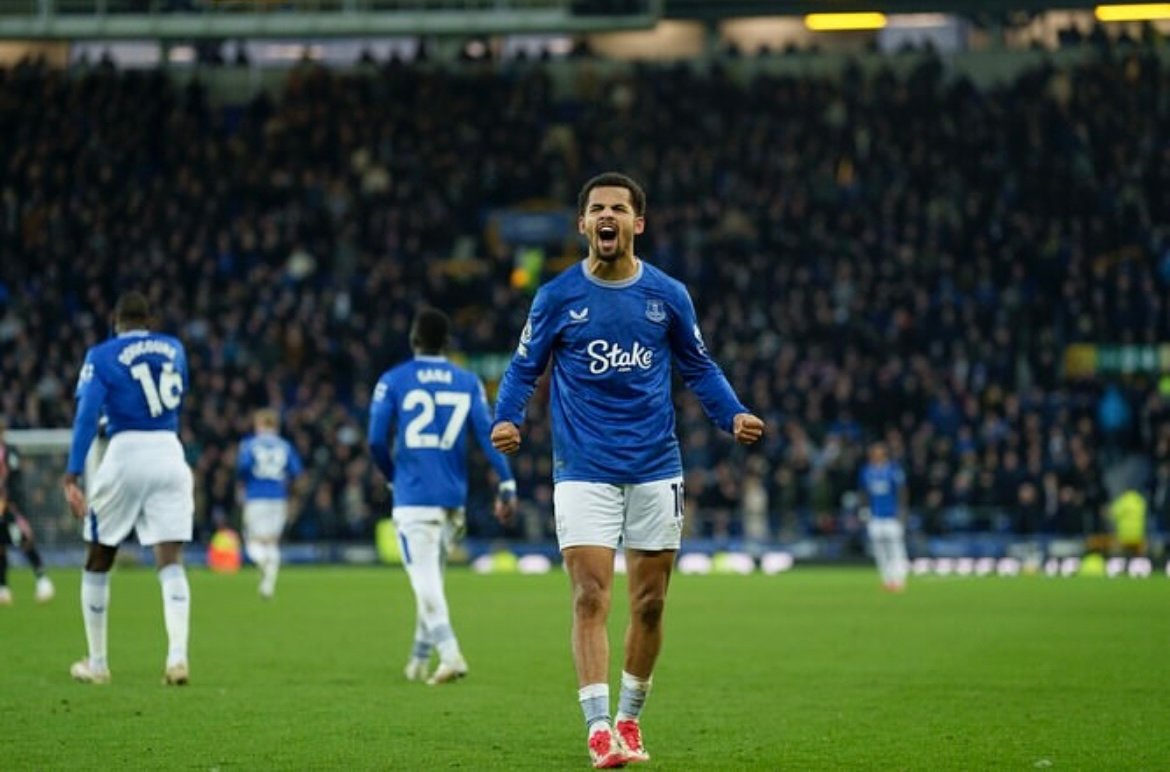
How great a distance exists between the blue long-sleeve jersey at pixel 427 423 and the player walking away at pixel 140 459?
5.32ft

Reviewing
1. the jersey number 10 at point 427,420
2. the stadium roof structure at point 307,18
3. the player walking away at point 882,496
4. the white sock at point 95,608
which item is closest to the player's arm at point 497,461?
the jersey number 10 at point 427,420

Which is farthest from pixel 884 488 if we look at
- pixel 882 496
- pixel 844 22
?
pixel 844 22

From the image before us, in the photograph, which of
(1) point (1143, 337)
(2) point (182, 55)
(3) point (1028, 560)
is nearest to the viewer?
(3) point (1028, 560)

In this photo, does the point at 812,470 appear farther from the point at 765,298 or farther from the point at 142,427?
the point at 142,427

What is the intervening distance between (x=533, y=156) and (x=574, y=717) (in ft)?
121

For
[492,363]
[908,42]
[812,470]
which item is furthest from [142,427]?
[908,42]

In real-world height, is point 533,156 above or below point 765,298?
above

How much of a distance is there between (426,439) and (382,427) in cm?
35

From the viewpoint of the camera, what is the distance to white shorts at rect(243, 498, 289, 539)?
30.2 meters

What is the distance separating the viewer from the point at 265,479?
A: 1196 inches

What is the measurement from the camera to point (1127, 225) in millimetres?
45094

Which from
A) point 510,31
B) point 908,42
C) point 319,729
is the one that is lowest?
point 319,729

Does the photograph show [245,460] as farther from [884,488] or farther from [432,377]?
[432,377]

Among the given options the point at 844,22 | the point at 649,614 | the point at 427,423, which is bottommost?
the point at 649,614
